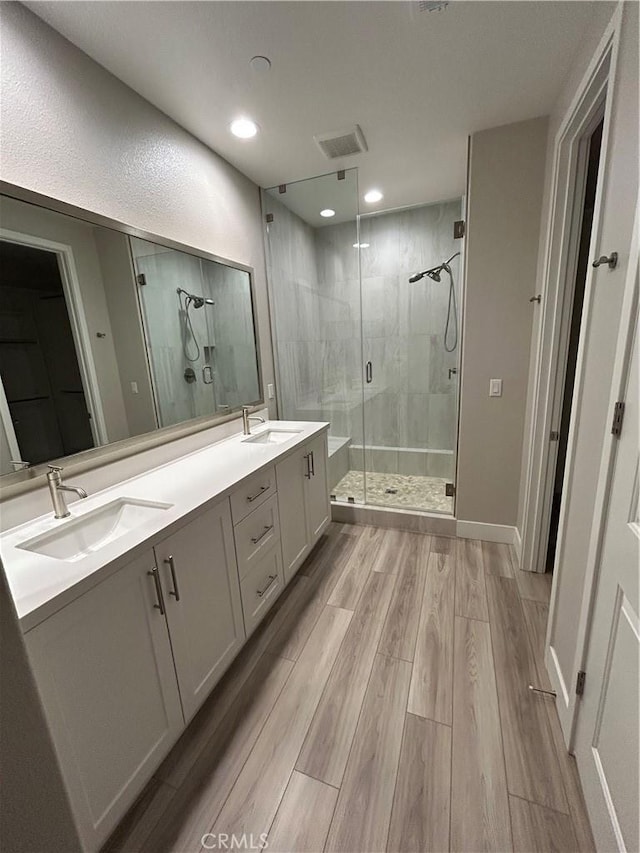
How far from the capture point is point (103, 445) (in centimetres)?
152

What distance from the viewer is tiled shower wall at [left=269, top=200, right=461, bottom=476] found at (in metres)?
3.06

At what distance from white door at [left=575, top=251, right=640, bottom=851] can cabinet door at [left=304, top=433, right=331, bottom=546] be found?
157 centimetres

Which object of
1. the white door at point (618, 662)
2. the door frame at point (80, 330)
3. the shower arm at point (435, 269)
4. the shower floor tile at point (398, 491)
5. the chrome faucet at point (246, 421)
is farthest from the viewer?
the shower arm at point (435, 269)

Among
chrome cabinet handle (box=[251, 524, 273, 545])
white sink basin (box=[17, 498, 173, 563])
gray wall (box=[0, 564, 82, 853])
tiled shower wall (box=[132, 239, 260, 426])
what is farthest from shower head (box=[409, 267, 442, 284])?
gray wall (box=[0, 564, 82, 853])

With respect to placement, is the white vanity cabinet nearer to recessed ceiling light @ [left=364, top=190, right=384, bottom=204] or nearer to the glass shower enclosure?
the glass shower enclosure

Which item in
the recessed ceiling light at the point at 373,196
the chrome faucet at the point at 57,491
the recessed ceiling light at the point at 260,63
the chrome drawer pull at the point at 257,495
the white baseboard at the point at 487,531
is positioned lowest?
the white baseboard at the point at 487,531

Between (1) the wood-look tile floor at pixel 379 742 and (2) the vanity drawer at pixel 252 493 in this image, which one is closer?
(1) the wood-look tile floor at pixel 379 742

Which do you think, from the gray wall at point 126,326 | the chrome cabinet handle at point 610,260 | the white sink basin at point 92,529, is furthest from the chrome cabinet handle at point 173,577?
the chrome cabinet handle at point 610,260

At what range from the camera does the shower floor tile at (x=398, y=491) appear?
9.96ft

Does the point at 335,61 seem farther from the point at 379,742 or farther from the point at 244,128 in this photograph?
the point at 379,742

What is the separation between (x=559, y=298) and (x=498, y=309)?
42 cm

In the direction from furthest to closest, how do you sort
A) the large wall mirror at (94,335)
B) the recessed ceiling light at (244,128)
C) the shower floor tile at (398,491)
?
the shower floor tile at (398,491)
the recessed ceiling light at (244,128)
the large wall mirror at (94,335)

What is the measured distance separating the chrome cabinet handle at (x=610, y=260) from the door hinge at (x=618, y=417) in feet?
1.38

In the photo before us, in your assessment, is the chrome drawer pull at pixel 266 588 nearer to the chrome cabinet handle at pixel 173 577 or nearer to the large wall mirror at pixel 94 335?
the chrome cabinet handle at pixel 173 577
